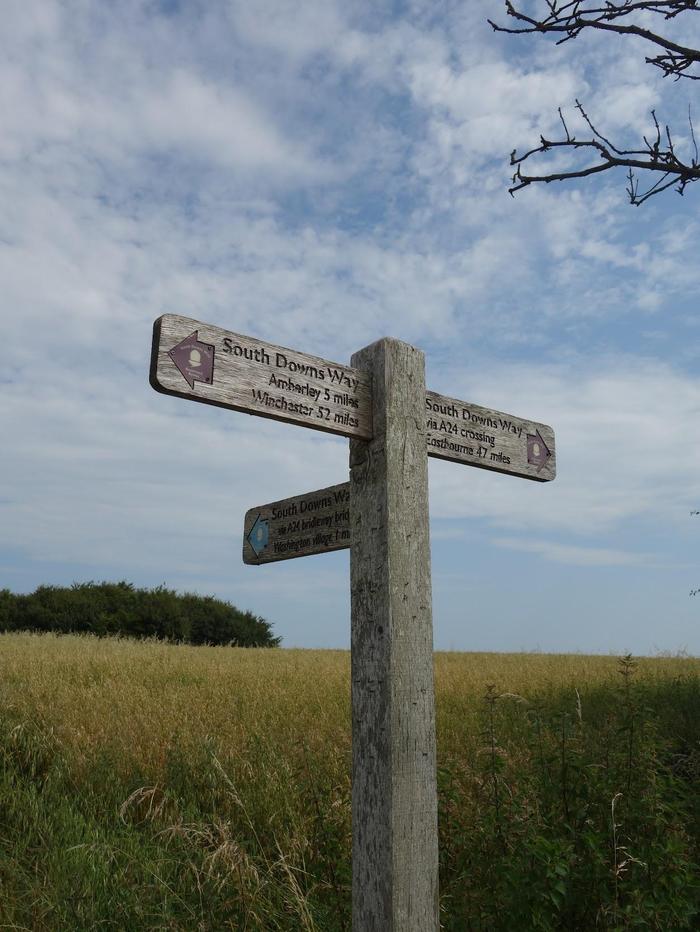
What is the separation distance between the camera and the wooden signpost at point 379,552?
2.87m

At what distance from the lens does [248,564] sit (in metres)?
4.14

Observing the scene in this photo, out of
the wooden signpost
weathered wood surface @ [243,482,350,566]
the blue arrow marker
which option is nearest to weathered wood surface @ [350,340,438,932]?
the wooden signpost

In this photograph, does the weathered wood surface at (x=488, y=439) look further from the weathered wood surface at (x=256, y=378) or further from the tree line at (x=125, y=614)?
the tree line at (x=125, y=614)

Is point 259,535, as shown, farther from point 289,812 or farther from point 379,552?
point 289,812

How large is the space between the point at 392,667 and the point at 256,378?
1260 millimetres

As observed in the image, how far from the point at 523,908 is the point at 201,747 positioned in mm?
3462

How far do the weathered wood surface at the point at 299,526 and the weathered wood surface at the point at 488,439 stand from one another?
0.51 m

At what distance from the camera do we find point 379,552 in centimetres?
312

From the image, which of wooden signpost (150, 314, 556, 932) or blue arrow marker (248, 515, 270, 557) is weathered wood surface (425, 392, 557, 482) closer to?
wooden signpost (150, 314, 556, 932)

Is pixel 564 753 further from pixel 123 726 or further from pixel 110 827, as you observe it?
pixel 123 726

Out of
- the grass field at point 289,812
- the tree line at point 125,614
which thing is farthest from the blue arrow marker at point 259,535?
the tree line at point 125,614

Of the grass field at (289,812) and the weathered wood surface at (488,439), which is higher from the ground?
the weathered wood surface at (488,439)

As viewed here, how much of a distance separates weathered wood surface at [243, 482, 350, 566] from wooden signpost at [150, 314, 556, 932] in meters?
0.23

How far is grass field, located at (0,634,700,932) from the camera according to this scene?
3350 millimetres
